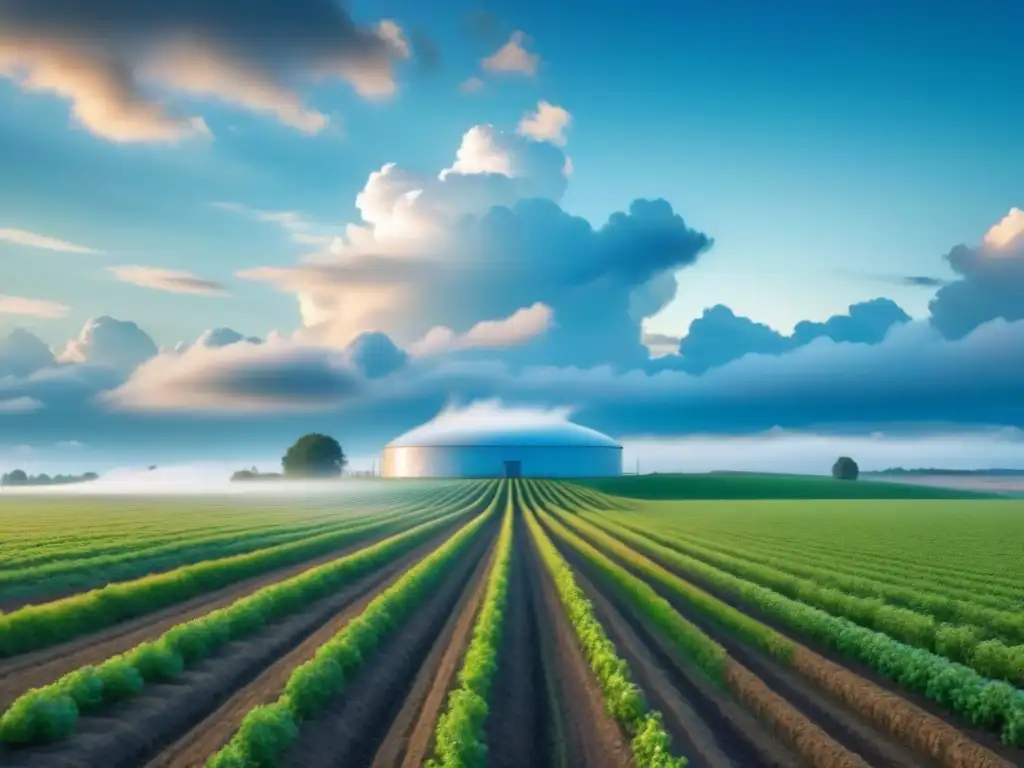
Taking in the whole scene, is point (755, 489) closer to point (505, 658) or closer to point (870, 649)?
point (870, 649)

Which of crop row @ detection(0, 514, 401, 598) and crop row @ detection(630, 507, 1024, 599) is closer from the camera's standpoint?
crop row @ detection(0, 514, 401, 598)

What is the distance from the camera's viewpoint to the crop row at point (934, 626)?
17.2m

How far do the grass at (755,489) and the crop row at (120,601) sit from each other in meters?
72.8

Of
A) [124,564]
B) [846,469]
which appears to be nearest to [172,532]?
[124,564]

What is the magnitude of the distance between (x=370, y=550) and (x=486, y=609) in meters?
14.5

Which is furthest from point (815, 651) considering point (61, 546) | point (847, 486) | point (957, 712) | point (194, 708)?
point (847, 486)

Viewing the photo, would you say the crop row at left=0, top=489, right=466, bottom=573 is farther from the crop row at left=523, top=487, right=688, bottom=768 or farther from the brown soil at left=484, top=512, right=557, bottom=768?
the crop row at left=523, top=487, right=688, bottom=768

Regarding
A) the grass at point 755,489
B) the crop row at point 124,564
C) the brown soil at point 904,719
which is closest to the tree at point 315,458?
the grass at point 755,489

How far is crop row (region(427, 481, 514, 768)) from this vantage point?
11695 millimetres

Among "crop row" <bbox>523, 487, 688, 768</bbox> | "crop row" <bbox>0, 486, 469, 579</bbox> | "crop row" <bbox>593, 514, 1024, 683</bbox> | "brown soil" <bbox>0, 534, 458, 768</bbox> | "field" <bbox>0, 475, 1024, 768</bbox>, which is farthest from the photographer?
"crop row" <bbox>0, 486, 469, 579</bbox>

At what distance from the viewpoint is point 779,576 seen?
95.0 ft

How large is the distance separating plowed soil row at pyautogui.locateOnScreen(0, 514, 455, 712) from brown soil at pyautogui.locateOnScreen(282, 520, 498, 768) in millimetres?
5817

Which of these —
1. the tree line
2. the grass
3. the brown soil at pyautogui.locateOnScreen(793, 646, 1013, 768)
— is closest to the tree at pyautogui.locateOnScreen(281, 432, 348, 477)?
the tree line

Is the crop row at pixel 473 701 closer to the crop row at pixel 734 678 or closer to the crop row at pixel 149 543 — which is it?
the crop row at pixel 734 678
